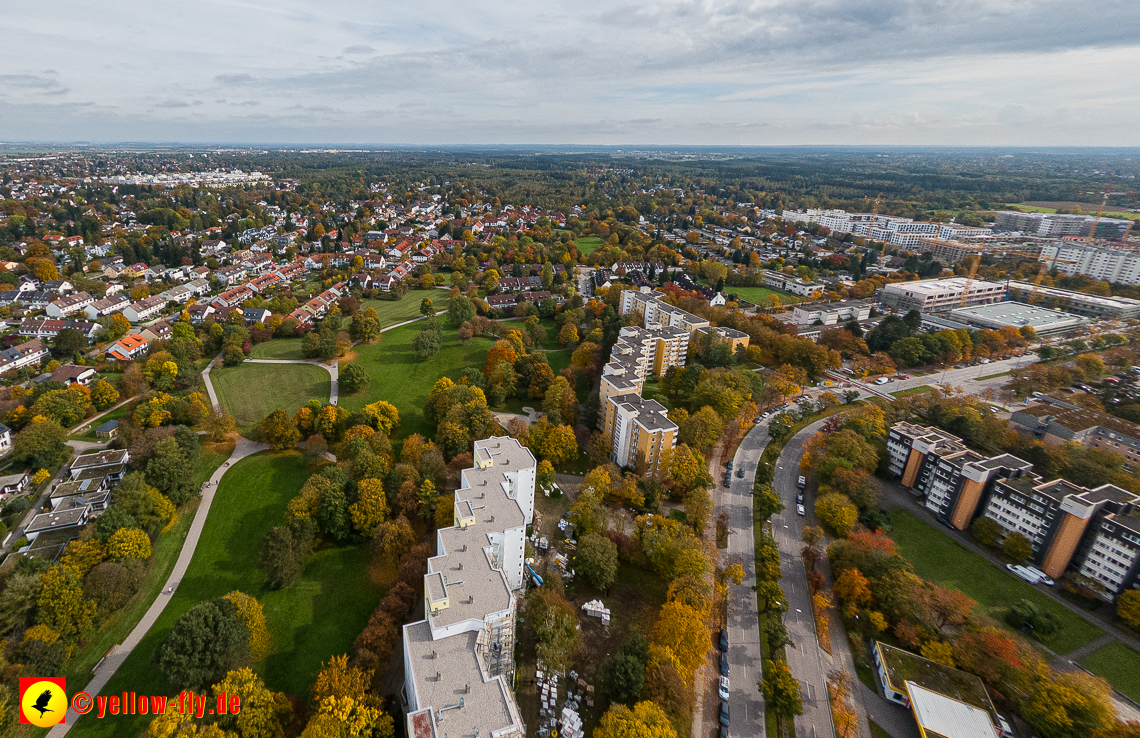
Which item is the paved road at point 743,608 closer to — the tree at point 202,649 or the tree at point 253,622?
the tree at point 253,622

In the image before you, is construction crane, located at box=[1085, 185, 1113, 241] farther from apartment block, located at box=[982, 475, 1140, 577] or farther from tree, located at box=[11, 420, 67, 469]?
tree, located at box=[11, 420, 67, 469]

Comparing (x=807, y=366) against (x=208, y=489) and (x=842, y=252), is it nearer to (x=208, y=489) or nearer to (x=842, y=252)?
(x=208, y=489)

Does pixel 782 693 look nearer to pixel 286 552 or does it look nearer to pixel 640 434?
pixel 640 434

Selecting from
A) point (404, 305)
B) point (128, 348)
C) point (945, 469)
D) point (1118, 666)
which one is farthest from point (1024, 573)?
point (128, 348)

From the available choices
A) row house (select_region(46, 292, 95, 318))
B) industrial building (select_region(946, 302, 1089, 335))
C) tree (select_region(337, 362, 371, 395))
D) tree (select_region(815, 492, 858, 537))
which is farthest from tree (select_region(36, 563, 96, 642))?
industrial building (select_region(946, 302, 1089, 335))

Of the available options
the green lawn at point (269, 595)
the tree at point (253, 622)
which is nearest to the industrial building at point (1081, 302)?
the green lawn at point (269, 595)

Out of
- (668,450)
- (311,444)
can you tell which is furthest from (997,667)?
(311,444)
